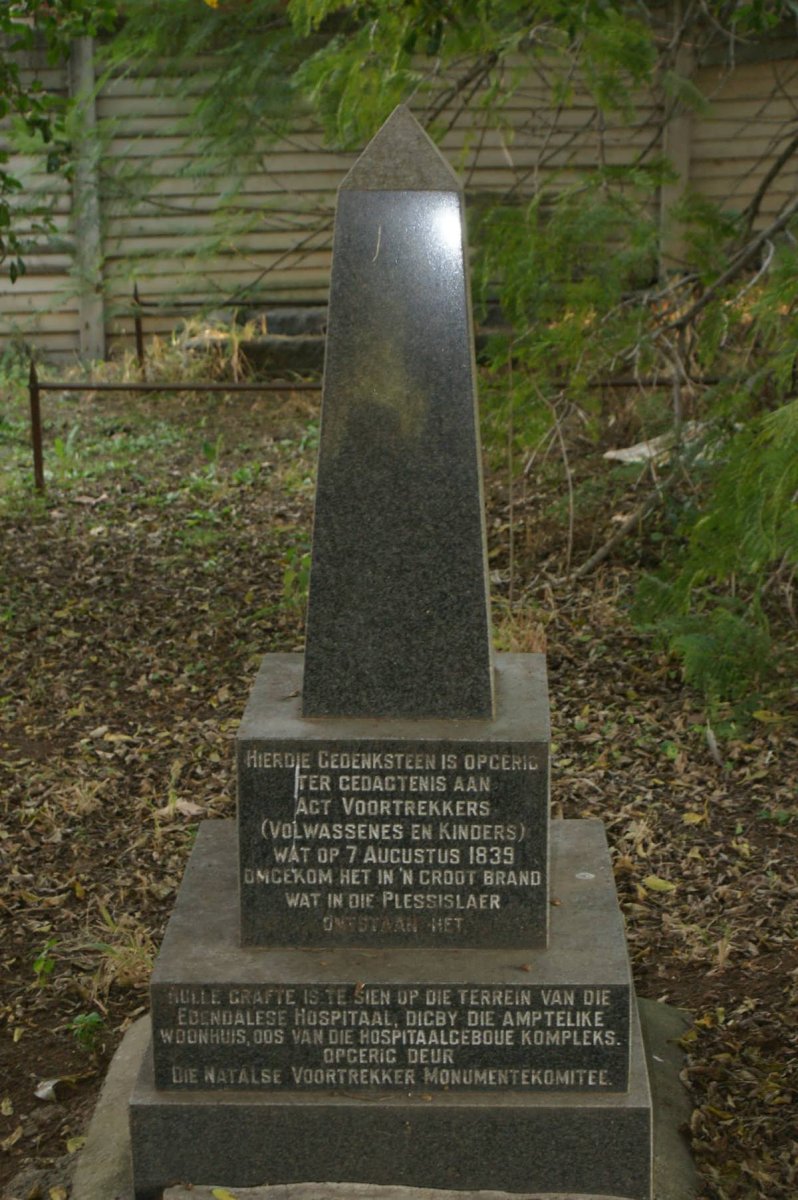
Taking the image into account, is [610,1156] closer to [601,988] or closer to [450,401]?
[601,988]

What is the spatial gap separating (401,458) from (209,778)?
2.63 metres

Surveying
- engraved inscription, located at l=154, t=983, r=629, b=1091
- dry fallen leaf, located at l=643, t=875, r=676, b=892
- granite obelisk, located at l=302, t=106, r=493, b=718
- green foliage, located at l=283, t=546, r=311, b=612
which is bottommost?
dry fallen leaf, located at l=643, t=875, r=676, b=892

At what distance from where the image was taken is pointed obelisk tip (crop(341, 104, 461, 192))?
344 cm

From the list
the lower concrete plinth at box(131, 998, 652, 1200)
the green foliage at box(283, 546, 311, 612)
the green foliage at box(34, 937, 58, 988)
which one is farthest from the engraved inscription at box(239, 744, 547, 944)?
the green foliage at box(283, 546, 311, 612)

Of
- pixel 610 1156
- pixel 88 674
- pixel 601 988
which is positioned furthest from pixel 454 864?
pixel 88 674

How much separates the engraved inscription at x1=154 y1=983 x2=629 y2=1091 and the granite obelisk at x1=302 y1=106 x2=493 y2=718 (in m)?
0.67

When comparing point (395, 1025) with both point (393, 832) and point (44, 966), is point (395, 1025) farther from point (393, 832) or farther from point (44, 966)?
point (44, 966)

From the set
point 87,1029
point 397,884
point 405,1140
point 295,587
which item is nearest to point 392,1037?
point 405,1140

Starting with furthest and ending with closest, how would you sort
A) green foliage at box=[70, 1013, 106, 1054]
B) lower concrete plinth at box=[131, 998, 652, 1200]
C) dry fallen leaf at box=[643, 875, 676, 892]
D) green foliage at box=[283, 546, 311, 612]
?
1. green foliage at box=[283, 546, 311, 612]
2. dry fallen leaf at box=[643, 875, 676, 892]
3. green foliage at box=[70, 1013, 106, 1054]
4. lower concrete plinth at box=[131, 998, 652, 1200]

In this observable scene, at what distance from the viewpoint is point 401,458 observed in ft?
11.4

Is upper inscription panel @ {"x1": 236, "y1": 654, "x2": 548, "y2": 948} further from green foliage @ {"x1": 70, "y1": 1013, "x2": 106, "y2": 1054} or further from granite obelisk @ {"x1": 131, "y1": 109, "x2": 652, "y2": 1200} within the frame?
green foliage @ {"x1": 70, "y1": 1013, "x2": 106, "y2": 1054}

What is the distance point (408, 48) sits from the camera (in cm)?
608

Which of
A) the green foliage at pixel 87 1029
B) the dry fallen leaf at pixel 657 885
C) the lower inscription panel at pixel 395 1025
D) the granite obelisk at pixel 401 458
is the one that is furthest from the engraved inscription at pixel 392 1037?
the dry fallen leaf at pixel 657 885

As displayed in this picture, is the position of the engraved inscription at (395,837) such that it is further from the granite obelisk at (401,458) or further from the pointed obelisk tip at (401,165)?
the pointed obelisk tip at (401,165)
